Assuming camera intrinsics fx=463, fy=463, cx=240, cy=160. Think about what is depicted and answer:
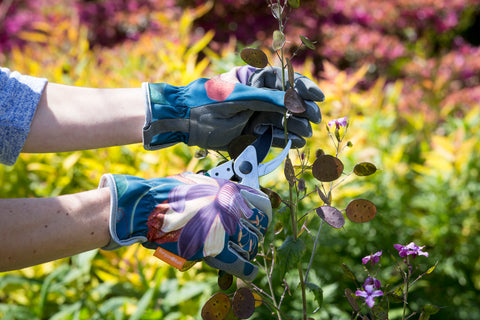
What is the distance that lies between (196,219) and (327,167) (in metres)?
0.31

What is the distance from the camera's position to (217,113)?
1.36 m

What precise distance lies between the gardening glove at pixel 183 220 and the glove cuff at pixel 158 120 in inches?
12.2

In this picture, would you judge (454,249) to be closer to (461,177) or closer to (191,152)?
(461,177)

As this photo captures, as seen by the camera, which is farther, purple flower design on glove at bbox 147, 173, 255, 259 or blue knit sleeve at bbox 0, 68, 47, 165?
blue knit sleeve at bbox 0, 68, 47, 165

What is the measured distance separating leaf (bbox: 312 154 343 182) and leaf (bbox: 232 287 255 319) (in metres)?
0.32

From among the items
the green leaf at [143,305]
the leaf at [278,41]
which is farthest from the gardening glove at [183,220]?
the green leaf at [143,305]

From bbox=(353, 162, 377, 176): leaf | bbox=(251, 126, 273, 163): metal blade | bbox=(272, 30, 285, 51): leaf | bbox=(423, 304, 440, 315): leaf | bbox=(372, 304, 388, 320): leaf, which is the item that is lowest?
bbox=(372, 304, 388, 320): leaf

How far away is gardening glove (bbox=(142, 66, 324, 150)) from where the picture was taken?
131 cm

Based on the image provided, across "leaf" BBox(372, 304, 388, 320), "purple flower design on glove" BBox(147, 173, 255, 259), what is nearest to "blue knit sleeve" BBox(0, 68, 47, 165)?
"purple flower design on glove" BBox(147, 173, 255, 259)

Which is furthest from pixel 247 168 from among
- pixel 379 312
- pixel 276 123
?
pixel 379 312

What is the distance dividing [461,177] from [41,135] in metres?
1.95

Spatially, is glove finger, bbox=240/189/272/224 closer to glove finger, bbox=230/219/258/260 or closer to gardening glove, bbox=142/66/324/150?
glove finger, bbox=230/219/258/260

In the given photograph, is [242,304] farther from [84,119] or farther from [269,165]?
[84,119]

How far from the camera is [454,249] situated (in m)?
2.27
